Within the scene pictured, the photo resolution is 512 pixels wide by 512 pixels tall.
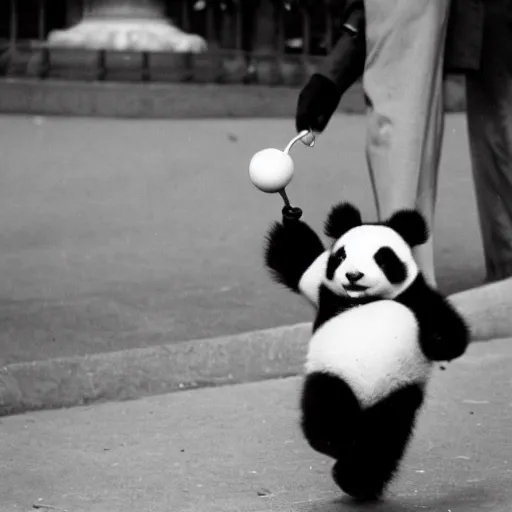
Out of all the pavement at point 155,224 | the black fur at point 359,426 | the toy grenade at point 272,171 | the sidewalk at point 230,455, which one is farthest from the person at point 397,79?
the black fur at point 359,426

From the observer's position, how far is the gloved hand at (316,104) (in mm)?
4445

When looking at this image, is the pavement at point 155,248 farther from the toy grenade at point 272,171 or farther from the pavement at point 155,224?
the toy grenade at point 272,171

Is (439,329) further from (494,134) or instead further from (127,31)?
(127,31)

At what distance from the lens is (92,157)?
32.7 ft

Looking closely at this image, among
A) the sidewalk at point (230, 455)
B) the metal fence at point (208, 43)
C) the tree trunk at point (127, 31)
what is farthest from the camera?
the tree trunk at point (127, 31)

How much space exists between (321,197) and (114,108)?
341cm

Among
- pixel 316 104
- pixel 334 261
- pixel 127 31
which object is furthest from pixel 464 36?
pixel 127 31

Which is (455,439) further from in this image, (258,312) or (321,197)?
(321,197)

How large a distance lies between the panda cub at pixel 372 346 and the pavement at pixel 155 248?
67.2 inches

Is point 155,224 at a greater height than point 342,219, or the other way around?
point 342,219

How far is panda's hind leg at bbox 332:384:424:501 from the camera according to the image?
332 centimetres

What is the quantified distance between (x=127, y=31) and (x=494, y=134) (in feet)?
22.6

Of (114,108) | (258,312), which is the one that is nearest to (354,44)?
(258,312)

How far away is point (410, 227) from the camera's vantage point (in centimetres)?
345
